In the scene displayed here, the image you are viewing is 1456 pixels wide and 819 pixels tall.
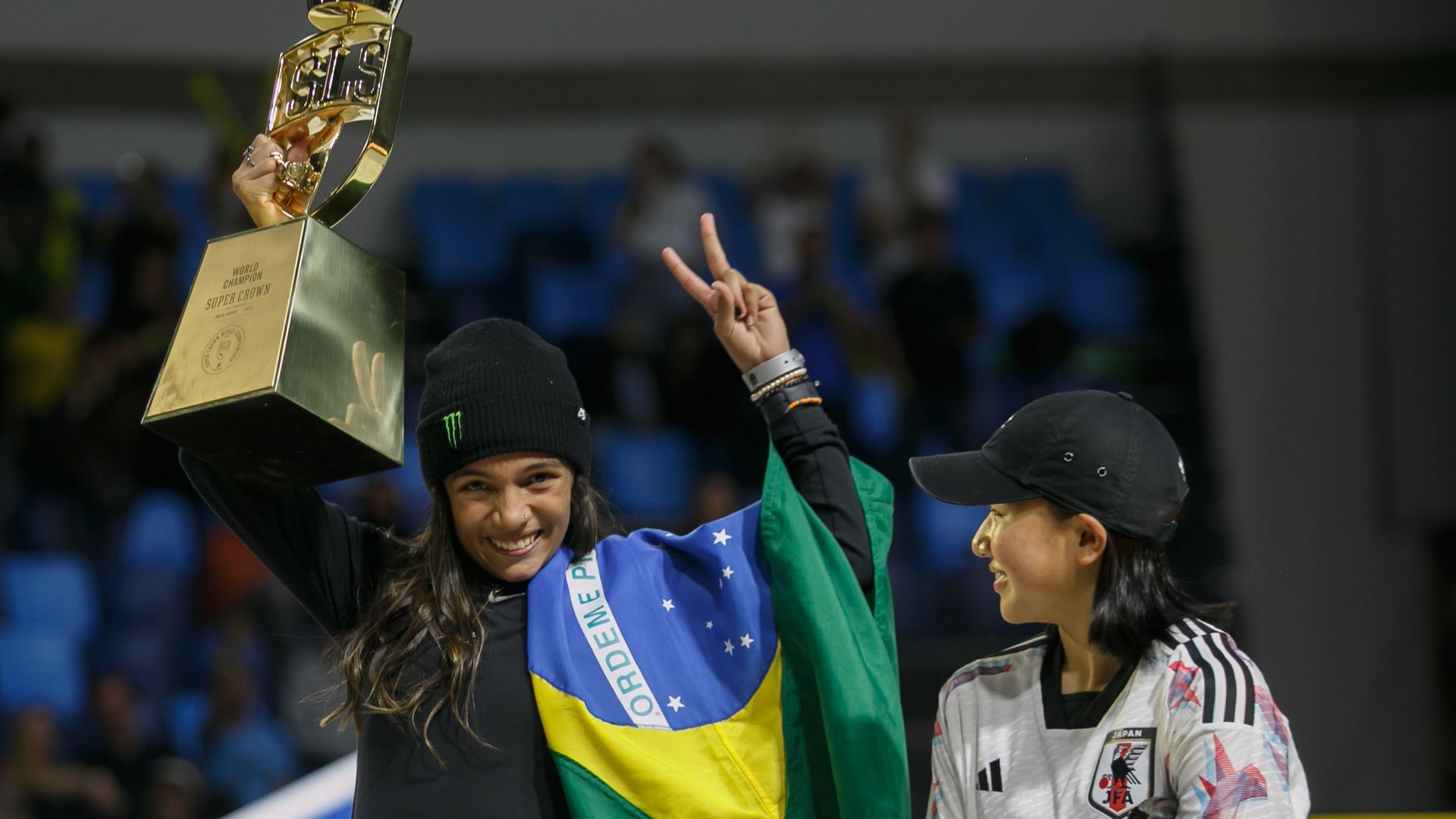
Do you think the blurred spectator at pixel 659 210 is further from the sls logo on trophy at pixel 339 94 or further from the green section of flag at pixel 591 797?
the green section of flag at pixel 591 797

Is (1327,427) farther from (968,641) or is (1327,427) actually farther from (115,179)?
(115,179)

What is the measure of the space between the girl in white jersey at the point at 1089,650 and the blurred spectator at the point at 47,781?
398 cm

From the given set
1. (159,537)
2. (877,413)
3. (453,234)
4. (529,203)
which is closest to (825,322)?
(877,413)

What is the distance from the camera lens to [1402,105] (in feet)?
23.0

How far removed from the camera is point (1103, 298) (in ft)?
22.5

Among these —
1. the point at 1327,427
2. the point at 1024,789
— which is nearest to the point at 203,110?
the point at 1327,427

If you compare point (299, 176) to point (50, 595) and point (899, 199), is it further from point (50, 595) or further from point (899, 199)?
point (899, 199)

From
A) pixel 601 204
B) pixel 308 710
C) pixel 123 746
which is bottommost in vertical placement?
pixel 123 746

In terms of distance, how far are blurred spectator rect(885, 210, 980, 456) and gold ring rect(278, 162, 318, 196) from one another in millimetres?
4057

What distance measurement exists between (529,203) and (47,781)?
3.36 metres

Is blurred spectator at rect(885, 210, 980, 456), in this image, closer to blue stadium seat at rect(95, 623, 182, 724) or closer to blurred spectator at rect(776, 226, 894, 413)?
blurred spectator at rect(776, 226, 894, 413)

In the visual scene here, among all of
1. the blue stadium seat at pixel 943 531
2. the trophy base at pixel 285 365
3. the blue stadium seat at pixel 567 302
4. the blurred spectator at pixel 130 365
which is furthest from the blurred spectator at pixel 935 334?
the trophy base at pixel 285 365

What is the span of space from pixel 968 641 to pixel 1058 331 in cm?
147

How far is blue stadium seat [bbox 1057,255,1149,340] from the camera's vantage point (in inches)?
266
